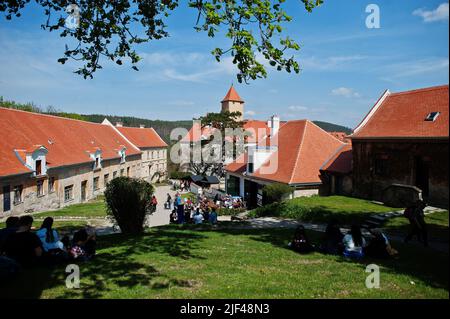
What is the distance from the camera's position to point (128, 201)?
1402 cm

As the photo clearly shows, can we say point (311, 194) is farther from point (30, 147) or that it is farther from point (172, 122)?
point (172, 122)

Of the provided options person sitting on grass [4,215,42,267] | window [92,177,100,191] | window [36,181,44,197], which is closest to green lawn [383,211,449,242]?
person sitting on grass [4,215,42,267]

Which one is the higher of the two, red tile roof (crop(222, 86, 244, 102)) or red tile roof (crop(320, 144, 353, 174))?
red tile roof (crop(222, 86, 244, 102))

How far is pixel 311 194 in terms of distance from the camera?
1073 inches

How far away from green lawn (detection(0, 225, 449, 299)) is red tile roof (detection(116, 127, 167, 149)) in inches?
2177

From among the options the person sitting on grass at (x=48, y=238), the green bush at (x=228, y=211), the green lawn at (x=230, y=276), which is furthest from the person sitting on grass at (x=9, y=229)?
the green bush at (x=228, y=211)

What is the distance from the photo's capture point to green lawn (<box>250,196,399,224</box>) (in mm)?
18545

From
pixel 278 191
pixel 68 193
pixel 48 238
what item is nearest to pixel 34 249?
pixel 48 238

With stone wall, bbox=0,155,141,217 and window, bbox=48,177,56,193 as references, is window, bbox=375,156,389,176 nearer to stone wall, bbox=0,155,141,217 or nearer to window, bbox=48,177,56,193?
stone wall, bbox=0,155,141,217

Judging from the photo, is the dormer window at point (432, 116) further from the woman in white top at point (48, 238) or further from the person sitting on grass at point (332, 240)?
the woman in white top at point (48, 238)

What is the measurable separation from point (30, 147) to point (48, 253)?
71.8 feet

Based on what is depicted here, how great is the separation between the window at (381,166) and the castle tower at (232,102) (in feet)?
214

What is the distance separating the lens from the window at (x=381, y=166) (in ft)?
75.9
